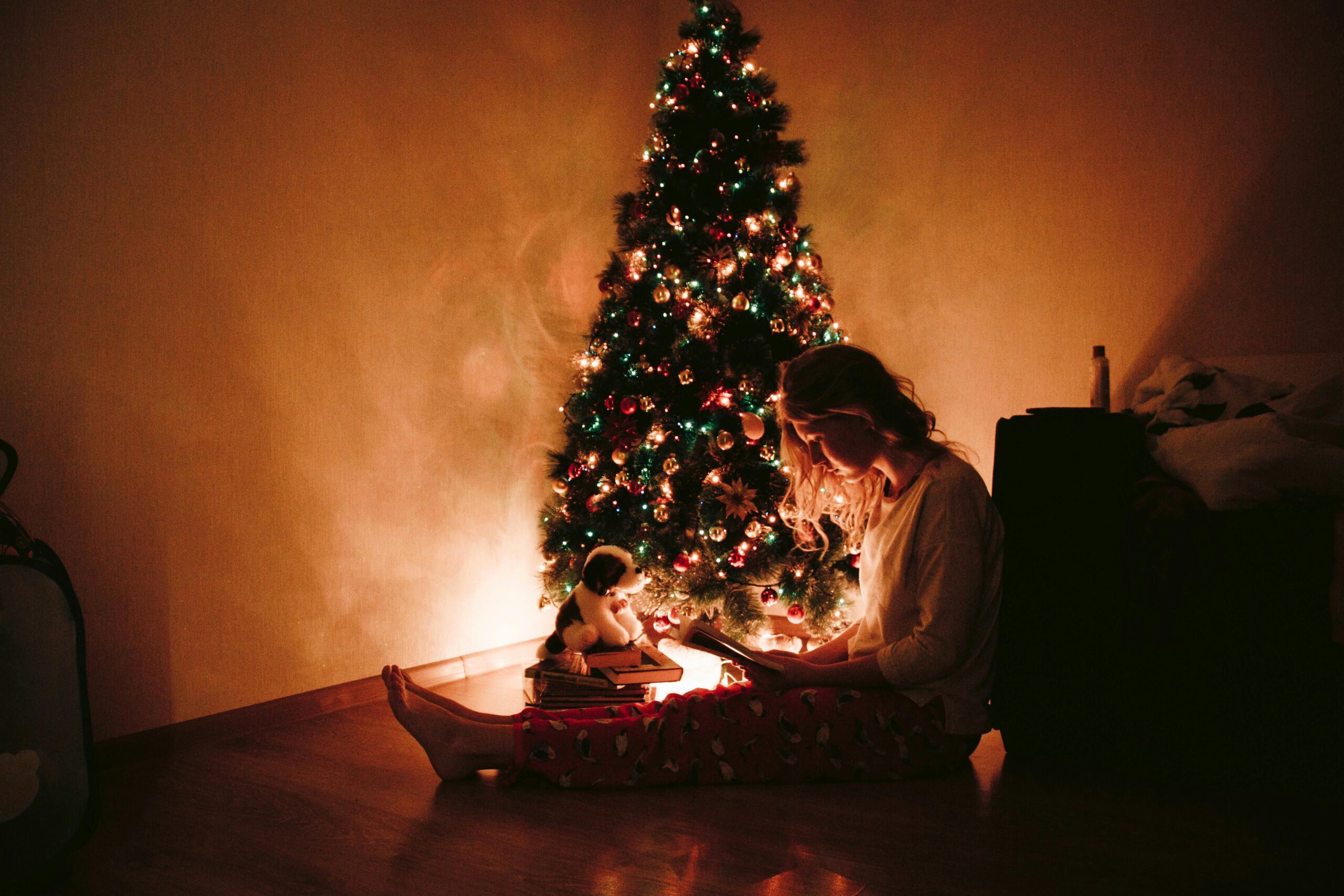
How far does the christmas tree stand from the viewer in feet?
8.02

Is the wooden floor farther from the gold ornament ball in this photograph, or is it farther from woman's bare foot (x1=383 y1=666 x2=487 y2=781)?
the gold ornament ball

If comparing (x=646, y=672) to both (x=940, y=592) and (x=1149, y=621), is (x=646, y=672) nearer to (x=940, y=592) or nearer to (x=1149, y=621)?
(x=940, y=592)

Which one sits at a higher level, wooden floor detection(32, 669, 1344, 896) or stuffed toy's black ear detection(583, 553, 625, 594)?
stuffed toy's black ear detection(583, 553, 625, 594)

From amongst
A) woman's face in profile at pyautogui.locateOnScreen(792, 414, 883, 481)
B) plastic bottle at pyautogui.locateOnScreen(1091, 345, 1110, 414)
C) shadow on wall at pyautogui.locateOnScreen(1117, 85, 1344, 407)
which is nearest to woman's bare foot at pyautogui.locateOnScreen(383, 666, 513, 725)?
woman's face in profile at pyautogui.locateOnScreen(792, 414, 883, 481)

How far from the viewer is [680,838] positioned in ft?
4.86

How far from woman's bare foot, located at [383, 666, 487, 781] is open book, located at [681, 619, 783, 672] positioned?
472mm

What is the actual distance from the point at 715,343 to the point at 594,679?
98cm

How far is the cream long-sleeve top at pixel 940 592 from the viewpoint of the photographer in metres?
1.60

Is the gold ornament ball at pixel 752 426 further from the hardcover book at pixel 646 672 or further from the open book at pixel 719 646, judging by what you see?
the open book at pixel 719 646

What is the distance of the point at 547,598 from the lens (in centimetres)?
277

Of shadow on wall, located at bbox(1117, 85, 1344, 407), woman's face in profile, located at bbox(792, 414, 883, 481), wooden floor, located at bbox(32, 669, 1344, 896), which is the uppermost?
shadow on wall, located at bbox(1117, 85, 1344, 407)

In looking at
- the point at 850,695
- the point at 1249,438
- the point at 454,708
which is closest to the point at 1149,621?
the point at 1249,438

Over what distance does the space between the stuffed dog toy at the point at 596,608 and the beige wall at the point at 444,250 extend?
1.80 feet

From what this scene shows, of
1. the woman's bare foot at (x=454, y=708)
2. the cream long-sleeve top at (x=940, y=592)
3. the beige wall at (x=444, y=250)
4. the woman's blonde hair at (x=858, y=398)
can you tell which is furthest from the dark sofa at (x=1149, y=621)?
the woman's bare foot at (x=454, y=708)
